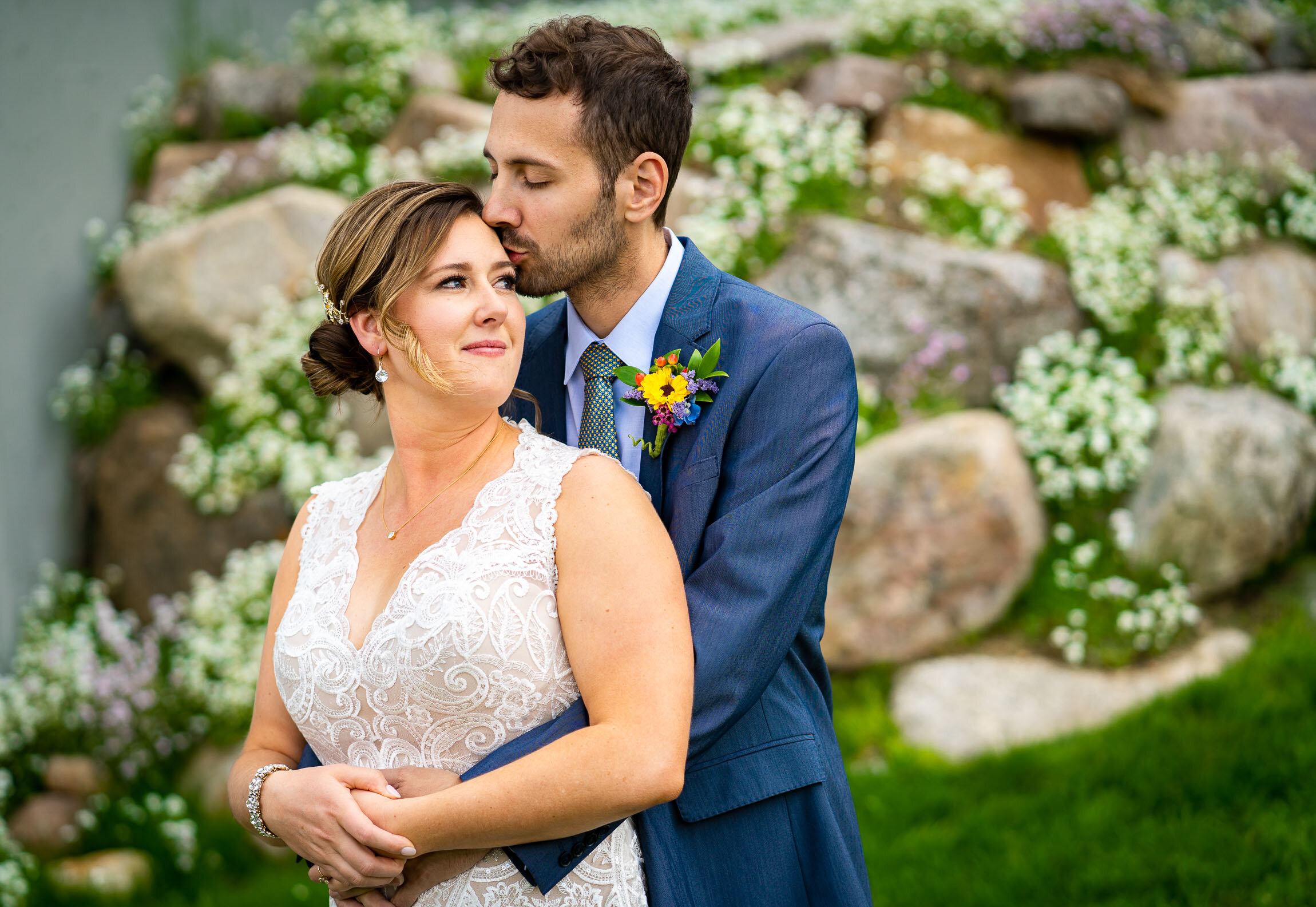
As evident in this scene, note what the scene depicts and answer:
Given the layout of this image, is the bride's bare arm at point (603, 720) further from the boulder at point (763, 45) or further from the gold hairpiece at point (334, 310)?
the boulder at point (763, 45)

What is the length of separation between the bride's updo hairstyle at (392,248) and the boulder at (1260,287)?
204 inches

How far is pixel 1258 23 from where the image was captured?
7.95 metres

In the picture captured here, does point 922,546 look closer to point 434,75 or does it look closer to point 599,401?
point 599,401

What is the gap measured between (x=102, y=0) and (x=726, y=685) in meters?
6.57

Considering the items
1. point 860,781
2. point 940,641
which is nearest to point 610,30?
point 860,781

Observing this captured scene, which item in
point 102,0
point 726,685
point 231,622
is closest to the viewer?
point 726,685

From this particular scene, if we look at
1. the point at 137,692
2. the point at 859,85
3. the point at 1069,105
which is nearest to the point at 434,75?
the point at 859,85

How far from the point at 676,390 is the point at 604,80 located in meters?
0.67

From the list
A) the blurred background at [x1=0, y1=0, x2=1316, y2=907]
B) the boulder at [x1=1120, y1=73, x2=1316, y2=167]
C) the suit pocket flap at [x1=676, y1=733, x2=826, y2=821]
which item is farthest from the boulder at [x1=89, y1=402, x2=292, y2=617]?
the boulder at [x1=1120, y1=73, x2=1316, y2=167]

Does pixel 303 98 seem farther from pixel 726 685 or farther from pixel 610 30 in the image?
pixel 726 685

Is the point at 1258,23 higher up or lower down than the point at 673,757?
higher up

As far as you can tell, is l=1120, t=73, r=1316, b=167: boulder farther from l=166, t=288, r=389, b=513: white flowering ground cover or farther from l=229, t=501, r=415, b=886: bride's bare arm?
l=229, t=501, r=415, b=886: bride's bare arm

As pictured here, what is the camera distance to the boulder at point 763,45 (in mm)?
7395

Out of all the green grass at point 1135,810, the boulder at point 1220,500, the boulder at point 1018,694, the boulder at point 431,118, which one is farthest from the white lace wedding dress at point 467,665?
the boulder at point 431,118
